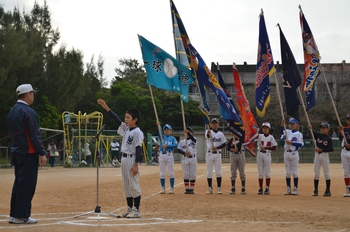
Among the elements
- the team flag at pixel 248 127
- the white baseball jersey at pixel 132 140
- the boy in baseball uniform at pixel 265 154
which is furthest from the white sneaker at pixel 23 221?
the boy in baseball uniform at pixel 265 154

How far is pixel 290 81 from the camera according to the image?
56.4 ft

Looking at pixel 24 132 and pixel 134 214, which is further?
pixel 134 214

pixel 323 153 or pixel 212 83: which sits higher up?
pixel 212 83

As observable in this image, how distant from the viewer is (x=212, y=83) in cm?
1662

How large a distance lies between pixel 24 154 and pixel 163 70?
6.83m

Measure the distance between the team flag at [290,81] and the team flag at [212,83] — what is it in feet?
5.14

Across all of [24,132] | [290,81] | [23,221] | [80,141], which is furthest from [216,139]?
[80,141]

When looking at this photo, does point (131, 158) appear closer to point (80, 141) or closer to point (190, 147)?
point (190, 147)

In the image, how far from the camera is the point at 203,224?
32.5 ft

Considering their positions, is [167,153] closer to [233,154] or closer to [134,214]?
[233,154]

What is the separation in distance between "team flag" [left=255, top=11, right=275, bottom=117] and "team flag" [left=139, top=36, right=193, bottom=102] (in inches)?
78.6

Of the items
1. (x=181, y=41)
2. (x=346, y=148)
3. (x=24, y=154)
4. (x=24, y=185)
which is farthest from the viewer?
(x=181, y=41)

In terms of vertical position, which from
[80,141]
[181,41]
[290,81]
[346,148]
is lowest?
[346,148]

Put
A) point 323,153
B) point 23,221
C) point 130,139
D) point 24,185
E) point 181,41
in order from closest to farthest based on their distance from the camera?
point 23,221, point 24,185, point 130,139, point 323,153, point 181,41
